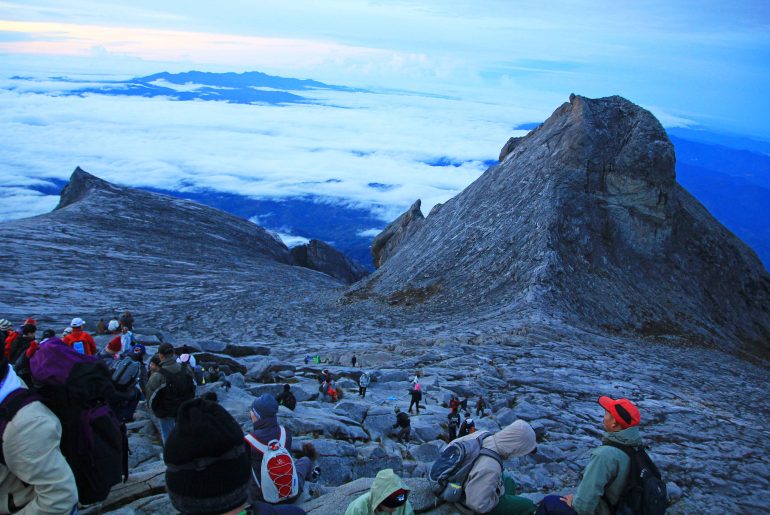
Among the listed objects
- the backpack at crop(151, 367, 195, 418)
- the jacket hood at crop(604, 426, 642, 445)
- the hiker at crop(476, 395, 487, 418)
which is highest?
the jacket hood at crop(604, 426, 642, 445)

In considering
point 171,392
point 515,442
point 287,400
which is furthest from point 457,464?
point 287,400

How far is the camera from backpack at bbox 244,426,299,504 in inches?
293

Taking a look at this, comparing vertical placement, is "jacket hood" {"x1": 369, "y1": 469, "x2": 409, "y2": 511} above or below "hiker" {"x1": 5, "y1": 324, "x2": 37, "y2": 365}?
above

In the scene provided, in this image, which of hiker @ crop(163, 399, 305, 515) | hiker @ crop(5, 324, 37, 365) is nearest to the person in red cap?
hiker @ crop(163, 399, 305, 515)

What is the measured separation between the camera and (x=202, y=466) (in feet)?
13.6

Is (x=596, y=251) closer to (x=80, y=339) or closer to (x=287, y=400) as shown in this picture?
(x=287, y=400)

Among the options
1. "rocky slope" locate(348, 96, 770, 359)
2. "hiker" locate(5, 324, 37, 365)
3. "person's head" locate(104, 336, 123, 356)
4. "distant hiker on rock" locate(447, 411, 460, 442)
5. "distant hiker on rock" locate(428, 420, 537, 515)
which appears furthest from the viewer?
"rocky slope" locate(348, 96, 770, 359)

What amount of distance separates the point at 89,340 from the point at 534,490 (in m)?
9.96

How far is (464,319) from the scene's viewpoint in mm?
→ 28938

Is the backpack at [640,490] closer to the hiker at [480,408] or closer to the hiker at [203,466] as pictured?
the hiker at [203,466]

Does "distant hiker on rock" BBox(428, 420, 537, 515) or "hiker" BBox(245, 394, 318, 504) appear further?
"distant hiker on rock" BBox(428, 420, 537, 515)

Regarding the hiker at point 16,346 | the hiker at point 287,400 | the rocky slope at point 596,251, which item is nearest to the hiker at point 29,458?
the hiker at point 16,346

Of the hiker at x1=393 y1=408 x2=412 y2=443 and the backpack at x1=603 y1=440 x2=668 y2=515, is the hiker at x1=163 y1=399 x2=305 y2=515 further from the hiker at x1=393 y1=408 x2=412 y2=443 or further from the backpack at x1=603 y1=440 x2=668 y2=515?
the hiker at x1=393 y1=408 x2=412 y2=443

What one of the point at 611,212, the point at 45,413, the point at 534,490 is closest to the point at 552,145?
the point at 611,212
